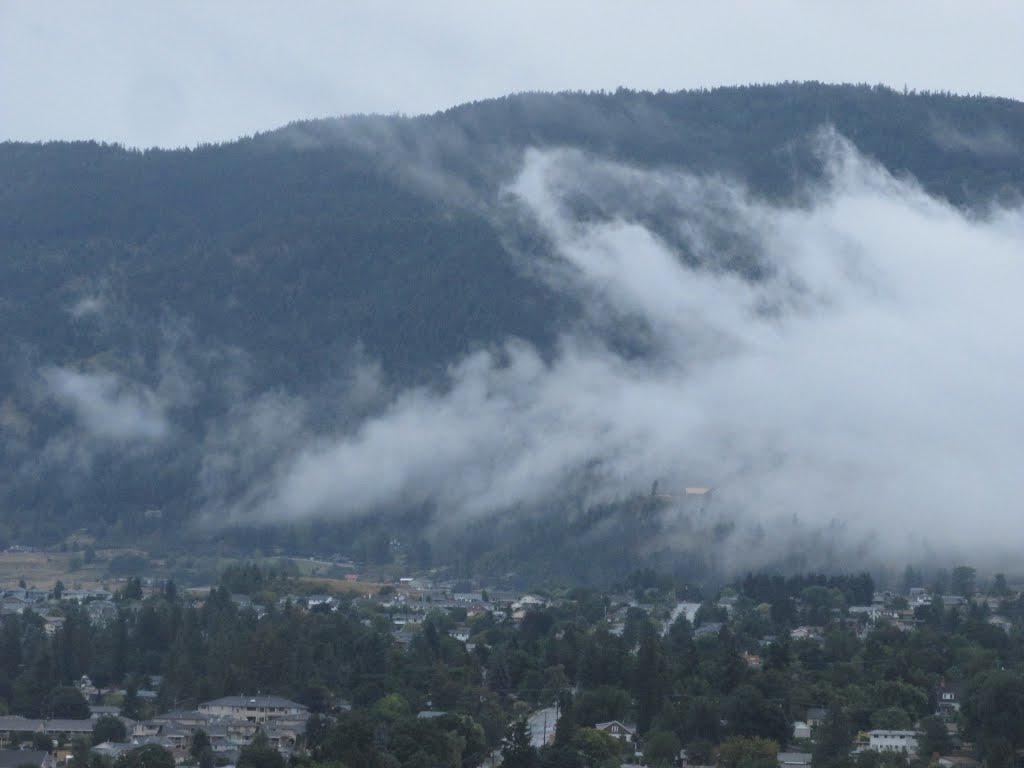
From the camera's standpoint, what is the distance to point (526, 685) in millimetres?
103438

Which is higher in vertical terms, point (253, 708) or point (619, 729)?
point (253, 708)

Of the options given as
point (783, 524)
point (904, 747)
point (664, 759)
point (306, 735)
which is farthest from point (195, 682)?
point (783, 524)

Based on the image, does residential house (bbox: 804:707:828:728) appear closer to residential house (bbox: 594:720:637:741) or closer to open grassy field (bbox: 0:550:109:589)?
residential house (bbox: 594:720:637:741)

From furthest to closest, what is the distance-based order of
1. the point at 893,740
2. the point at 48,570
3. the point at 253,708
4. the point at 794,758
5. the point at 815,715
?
the point at 48,570
the point at 253,708
the point at 815,715
the point at 893,740
the point at 794,758

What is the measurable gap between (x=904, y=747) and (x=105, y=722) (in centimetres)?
3149

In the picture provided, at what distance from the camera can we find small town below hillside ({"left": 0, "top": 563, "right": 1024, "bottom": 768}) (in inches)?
3307

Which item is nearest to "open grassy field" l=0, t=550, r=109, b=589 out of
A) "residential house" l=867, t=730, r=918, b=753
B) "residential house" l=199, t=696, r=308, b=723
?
"residential house" l=199, t=696, r=308, b=723

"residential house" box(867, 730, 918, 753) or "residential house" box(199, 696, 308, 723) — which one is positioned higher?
"residential house" box(199, 696, 308, 723)

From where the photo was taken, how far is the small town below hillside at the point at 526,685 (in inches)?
3307

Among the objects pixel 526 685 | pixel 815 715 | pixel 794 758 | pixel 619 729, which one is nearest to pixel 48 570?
pixel 526 685

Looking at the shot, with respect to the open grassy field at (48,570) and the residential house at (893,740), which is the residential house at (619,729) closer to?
the residential house at (893,740)

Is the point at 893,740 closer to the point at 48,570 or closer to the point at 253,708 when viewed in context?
the point at 253,708

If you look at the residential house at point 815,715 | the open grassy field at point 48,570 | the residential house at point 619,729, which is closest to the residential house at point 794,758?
the residential house at point 815,715

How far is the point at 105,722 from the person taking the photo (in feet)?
299
